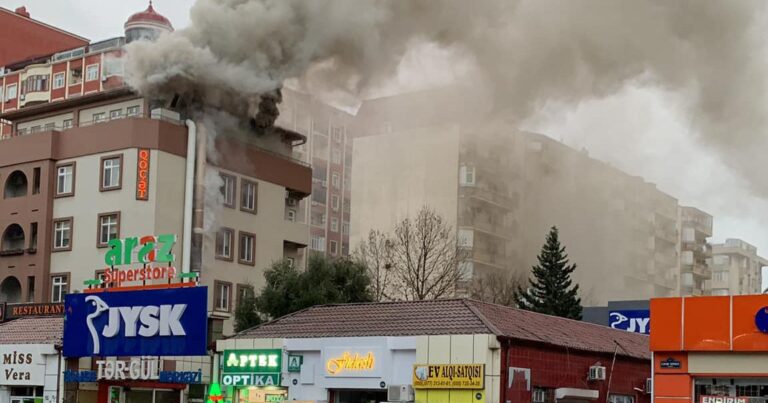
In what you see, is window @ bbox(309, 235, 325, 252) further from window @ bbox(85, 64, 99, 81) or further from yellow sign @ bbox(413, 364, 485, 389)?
yellow sign @ bbox(413, 364, 485, 389)

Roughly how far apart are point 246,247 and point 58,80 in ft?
131

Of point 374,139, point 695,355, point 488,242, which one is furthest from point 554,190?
point 695,355

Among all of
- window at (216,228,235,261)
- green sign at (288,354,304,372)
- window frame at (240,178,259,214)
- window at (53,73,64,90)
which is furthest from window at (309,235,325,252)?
green sign at (288,354,304,372)

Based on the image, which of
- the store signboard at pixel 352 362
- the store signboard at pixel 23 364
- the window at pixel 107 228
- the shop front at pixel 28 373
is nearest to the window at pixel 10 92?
the window at pixel 107 228

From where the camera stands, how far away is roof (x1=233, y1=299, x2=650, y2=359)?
36.2m

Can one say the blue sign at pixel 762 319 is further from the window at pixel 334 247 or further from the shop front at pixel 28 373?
the window at pixel 334 247

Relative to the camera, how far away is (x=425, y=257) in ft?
249

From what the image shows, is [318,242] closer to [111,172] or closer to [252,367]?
[111,172]

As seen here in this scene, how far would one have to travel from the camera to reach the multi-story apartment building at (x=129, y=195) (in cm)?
6594

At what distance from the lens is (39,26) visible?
352 ft

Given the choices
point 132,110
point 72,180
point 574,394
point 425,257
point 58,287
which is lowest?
point 574,394

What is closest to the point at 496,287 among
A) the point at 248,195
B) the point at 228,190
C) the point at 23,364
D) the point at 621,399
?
the point at 248,195

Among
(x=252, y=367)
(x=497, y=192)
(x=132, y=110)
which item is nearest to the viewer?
(x=252, y=367)

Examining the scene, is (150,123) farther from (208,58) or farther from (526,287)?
(526,287)
